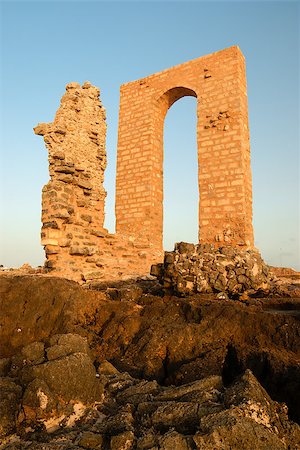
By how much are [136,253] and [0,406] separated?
5.89 metres

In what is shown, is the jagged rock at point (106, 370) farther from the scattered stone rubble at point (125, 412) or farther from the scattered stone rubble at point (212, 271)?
the scattered stone rubble at point (212, 271)

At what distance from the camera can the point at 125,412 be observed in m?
1.73

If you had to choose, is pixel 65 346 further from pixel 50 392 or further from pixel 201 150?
pixel 201 150

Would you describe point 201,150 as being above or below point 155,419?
above

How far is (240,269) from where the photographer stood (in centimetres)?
449

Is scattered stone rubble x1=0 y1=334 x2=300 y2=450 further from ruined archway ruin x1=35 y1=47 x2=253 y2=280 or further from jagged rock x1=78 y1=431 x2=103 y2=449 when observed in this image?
ruined archway ruin x1=35 y1=47 x2=253 y2=280

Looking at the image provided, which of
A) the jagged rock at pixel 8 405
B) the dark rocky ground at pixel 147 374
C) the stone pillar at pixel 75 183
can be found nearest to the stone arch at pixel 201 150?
the stone pillar at pixel 75 183

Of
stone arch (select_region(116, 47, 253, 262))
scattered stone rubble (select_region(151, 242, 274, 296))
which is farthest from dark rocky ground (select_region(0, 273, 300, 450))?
stone arch (select_region(116, 47, 253, 262))

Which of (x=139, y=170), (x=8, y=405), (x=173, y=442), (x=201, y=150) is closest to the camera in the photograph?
(x=173, y=442)

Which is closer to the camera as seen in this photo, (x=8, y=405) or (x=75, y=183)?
(x=8, y=405)

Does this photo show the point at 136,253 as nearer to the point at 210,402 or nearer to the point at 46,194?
the point at 46,194

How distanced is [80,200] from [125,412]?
5.59 meters

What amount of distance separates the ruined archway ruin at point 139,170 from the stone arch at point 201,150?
1.0 inches

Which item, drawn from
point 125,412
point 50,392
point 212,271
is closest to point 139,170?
point 212,271
